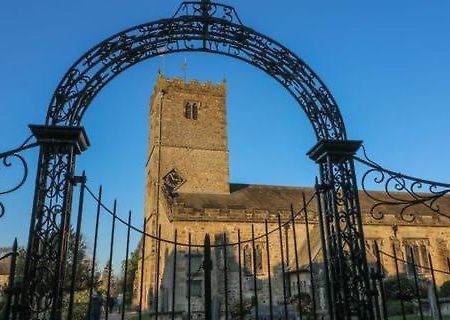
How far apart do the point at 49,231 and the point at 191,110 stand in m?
33.9

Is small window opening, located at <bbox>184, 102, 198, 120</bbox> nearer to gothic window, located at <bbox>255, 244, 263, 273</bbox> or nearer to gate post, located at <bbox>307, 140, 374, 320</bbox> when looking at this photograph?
gothic window, located at <bbox>255, 244, 263, 273</bbox>

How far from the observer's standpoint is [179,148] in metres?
36.2

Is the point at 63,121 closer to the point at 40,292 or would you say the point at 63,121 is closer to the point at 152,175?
the point at 40,292

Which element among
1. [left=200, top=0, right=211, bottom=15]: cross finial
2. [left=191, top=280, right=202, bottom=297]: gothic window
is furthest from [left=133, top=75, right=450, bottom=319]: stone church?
[left=200, top=0, right=211, bottom=15]: cross finial

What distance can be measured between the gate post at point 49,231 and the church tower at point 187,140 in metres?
26.6

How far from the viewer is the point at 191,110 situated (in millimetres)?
38594

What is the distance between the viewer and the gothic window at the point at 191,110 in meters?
38.2

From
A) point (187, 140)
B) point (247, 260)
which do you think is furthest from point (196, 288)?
point (187, 140)

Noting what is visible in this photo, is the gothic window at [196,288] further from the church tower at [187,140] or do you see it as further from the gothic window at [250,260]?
the church tower at [187,140]

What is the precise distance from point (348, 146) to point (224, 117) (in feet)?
109

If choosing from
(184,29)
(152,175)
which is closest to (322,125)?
(184,29)

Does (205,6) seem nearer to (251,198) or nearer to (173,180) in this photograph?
(251,198)

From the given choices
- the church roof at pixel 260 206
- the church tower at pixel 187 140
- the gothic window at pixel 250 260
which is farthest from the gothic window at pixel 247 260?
the church tower at pixel 187 140

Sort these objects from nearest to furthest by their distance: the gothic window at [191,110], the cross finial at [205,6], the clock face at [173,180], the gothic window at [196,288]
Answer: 1. the cross finial at [205,6]
2. the gothic window at [196,288]
3. the clock face at [173,180]
4. the gothic window at [191,110]
